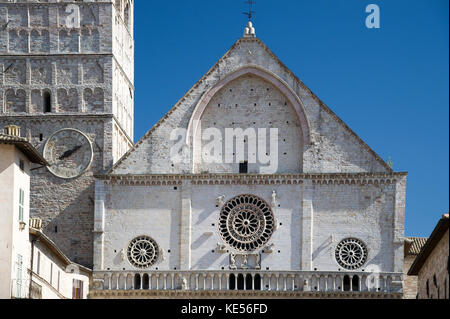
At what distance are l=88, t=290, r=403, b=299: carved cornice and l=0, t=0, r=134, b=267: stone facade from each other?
3982 millimetres

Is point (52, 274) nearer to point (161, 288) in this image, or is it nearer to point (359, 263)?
point (161, 288)

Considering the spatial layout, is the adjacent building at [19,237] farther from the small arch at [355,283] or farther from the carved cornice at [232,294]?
the small arch at [355,283]

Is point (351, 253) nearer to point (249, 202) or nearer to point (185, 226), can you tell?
point (249, 202)

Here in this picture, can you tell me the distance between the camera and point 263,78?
53.4 metres

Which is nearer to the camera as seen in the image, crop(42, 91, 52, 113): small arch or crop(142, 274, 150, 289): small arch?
crop(142, 274, 150, 289): small arch

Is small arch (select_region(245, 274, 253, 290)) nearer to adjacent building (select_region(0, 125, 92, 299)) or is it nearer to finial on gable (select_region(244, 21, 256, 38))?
adjacent building (select_region(0, 125, 92, 299))

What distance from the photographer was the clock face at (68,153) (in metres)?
54.3

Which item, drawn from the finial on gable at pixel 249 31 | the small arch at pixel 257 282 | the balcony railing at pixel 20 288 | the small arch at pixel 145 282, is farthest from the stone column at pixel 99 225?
the balcony railing at pixel 20 288

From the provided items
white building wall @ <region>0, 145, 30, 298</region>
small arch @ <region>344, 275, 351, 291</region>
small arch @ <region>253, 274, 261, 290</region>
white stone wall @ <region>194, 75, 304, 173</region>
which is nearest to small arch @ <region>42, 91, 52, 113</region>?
white stone wall @ <region>194, 75, 304, 173</region>

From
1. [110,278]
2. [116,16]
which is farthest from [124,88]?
[110,278]

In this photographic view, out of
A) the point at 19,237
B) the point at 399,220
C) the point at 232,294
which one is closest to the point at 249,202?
the point at 232,294

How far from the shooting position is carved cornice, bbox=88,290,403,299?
51.0 metres

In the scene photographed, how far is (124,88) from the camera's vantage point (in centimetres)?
5772

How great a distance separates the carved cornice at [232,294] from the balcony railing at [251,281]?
0.16 meters
